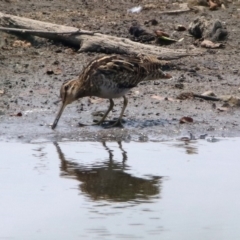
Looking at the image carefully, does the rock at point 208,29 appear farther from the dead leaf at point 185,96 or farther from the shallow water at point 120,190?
the shallow water at point 120,190

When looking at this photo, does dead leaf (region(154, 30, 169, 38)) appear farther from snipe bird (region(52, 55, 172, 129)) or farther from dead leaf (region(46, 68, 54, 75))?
snipe bird (region(52, 55, 172, 129))

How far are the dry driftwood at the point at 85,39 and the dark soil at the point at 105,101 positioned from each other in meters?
0.14

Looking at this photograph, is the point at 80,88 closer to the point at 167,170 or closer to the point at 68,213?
the point at 167,170

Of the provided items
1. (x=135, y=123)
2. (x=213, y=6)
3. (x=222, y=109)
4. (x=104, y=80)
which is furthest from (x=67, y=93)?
(x=213, y=6)

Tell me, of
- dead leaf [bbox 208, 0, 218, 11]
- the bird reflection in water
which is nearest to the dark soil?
dead leaf [bbox 208, 0, 218, 11]

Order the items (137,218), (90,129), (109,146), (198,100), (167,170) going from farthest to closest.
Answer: (198,100) → (90,129) → (109,146) → (167,170) → (137,218)

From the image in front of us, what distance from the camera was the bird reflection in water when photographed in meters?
6.57

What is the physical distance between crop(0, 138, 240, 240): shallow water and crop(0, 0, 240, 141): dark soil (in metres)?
0.47

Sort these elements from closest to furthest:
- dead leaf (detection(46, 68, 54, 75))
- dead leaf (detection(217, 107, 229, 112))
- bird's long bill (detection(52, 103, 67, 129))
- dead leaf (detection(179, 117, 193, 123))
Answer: bird's long bill (detection(52, 103, 67, 129)) → dead leaf (detection(179, 117, 193, 123)) → dead leaf (detection(217, 107, 229, 112)) → dead leaf (detection(46, 68, 54, 75))

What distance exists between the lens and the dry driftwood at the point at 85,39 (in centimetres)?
1066

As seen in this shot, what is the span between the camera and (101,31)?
11.8 metres

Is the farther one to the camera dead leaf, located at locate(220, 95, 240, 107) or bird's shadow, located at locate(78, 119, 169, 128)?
dead leaf, located at locate(220, 95, 240, 107)

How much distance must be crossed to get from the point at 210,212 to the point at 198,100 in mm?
3695

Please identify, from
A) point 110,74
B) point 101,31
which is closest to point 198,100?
point 110,74
